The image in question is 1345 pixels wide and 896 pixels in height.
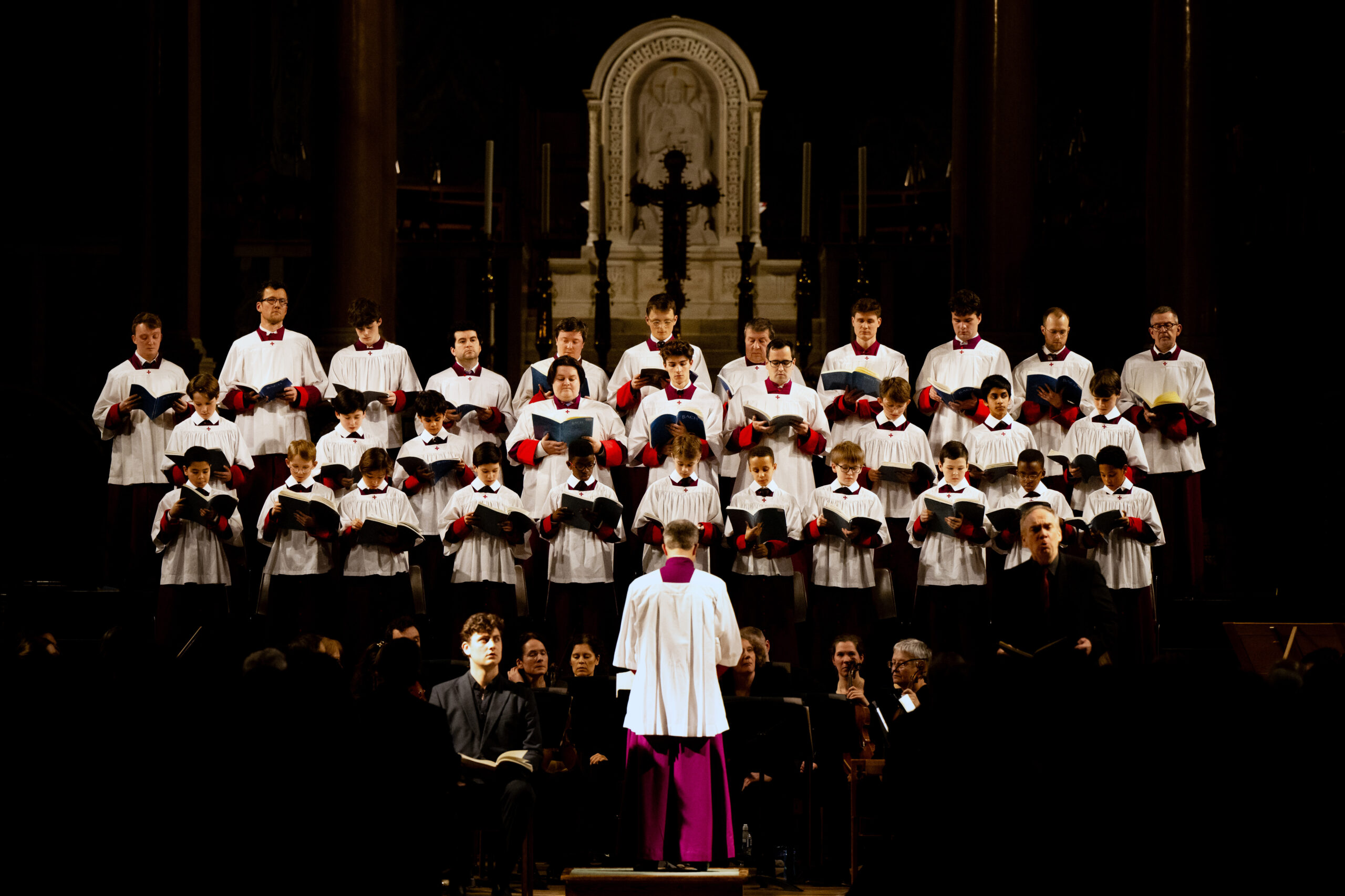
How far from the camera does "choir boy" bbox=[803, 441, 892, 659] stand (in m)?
8.72

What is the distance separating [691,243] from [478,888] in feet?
33.7

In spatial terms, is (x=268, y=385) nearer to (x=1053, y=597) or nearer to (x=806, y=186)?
(x=806, y=186)

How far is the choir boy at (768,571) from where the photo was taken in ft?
28.4

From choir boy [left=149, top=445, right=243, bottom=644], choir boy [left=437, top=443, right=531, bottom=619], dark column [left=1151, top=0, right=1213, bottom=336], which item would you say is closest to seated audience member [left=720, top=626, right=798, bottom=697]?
choir boy [left=437, top=443, right=531, bottom=619]

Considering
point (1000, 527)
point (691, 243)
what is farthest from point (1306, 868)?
point (691, 243)

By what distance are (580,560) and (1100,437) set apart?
10.6ft

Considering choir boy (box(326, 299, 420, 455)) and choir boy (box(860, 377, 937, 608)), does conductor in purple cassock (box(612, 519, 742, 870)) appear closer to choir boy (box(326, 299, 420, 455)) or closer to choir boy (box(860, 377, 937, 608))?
choir boy (box(860, 377, 937, 608))

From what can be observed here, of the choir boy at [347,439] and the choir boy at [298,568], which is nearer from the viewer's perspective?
the choir boy at [298,568]

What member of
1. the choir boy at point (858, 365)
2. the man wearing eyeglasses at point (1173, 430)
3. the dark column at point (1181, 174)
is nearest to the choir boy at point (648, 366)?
the choir boy at point (858, 365)

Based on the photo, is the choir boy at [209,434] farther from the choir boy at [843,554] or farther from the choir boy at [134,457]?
the choir boy at [843,554]

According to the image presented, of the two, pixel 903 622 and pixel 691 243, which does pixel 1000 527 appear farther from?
pixel 691 243

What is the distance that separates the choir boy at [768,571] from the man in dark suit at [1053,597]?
5.33 feet

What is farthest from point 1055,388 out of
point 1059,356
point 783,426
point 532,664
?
point 532,664

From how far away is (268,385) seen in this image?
9398mm
